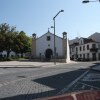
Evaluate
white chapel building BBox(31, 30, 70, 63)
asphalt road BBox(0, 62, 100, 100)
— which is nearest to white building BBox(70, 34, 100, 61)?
white chapel building BBox(31, 30, 70, 63)

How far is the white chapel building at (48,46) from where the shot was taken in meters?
84.1

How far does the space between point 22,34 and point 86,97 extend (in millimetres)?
86795

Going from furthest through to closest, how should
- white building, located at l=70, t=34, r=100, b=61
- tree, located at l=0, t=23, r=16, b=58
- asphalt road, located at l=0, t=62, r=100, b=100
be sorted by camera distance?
1. white building, located at l=70, t=34, r=100, b=61
2. tree, located at l=0, t=23, r=16, b=58
3. asphalt road, located at l=0, t=62, r=100, b=100

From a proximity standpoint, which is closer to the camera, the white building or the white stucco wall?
the white stucco wall

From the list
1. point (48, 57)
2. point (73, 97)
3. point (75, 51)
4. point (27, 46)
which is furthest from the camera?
point (75, 51)

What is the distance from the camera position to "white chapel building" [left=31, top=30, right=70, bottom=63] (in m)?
84.1

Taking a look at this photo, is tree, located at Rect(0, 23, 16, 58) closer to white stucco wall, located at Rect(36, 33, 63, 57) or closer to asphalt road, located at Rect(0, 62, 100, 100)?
white stucco wall, located at Rect(36, 33, 63, 57)

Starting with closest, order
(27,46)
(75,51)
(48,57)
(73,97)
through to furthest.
A: (73,97) → (48,57) → (27,46) → (75,51)

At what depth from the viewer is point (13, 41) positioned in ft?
263

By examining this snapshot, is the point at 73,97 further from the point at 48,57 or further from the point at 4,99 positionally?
the point at 48,57

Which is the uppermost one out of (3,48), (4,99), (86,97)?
(3,48)

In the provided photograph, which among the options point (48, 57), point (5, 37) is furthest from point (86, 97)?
point (48, 57)

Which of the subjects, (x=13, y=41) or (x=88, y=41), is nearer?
(x=13, y=41)

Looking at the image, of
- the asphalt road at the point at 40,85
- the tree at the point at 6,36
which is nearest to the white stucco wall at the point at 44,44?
the tree at the point at 6,36
